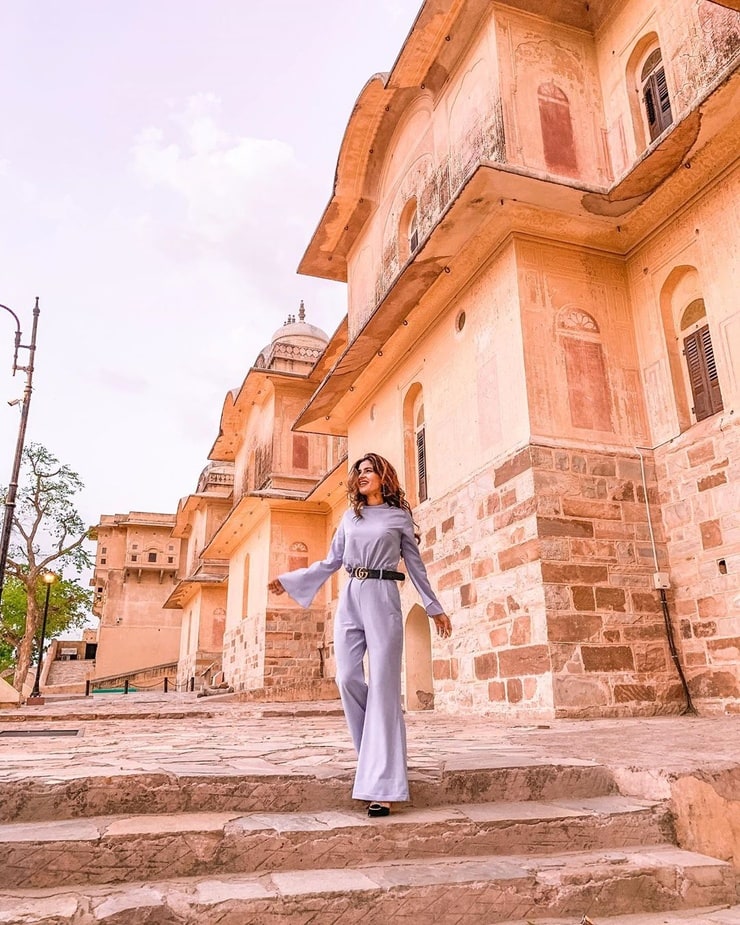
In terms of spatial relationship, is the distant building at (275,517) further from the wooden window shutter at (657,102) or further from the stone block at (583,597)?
the wooden window shutter at (657,102)

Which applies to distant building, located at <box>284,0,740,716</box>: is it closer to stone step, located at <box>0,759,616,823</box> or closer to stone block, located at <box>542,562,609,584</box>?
stone block, located at <box>542,562,609,584</box>

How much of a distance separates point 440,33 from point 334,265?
5.84 meters

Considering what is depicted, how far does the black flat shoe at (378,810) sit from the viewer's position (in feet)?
10.2

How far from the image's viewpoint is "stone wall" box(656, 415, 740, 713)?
748cm

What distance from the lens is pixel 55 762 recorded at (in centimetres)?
391

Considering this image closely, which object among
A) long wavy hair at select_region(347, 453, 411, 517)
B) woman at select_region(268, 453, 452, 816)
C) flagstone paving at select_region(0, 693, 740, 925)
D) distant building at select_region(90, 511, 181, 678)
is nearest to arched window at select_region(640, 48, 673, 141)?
long wavy hair at select_region(347, 453, 411, 517)

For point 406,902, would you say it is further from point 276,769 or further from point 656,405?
point 656,405

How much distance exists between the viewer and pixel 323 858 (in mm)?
2801

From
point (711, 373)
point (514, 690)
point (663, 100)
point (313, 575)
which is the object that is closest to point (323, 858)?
point (313, 575)

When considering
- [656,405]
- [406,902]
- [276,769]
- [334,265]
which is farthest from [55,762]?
[334,265]

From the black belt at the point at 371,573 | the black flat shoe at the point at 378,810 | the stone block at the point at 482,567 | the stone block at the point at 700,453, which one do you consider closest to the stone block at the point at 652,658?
the stone block at the point at 482,567

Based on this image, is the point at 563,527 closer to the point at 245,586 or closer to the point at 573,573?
the point at 573,573

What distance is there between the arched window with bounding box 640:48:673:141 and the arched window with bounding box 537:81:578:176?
0.94m

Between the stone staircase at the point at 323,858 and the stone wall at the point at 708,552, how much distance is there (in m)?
4.69
